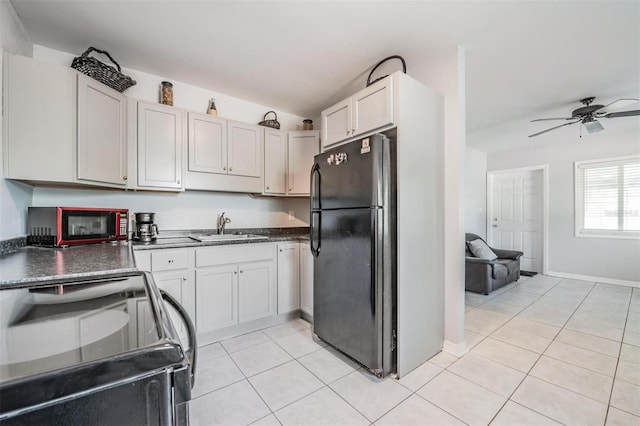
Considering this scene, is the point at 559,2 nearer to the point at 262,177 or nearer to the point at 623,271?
the point at 262,177

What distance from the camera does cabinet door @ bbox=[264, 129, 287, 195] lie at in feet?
9.62

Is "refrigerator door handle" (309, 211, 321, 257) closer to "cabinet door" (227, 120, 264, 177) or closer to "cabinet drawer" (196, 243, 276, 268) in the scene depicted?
"cabinet drawer" (196, 243, 276, 268)

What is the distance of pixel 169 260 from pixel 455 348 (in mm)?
2350

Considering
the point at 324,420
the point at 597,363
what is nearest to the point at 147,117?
the point at 324,420

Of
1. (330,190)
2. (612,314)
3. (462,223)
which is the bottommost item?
(612,314)

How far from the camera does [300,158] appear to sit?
10.2 ft

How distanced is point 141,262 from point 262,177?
1.40m

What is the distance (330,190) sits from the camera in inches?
83.4

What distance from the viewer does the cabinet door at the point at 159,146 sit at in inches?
88.6

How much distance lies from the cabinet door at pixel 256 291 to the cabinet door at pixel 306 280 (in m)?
0.31

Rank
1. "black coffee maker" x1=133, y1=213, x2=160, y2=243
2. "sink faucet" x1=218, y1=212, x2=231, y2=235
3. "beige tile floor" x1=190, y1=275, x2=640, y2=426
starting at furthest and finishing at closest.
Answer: "sink faucet" x1=218, y1=212, x2=231, y2=235, "black coffee maker" x1=133, y1=213, x2=160, y2=243, "beige tile floor" x1=190, y1=275, x2=640, y2=426

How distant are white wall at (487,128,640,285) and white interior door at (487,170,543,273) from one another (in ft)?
0.63

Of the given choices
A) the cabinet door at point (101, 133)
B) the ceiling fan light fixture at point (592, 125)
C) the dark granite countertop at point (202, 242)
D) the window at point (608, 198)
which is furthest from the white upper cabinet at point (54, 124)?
the window at point (608, 198)

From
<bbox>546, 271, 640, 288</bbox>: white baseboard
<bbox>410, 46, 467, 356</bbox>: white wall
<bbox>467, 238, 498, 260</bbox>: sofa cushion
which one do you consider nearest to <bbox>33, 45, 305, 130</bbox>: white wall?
<bbox>410, 46, 467, 356</bbox>: white wall
